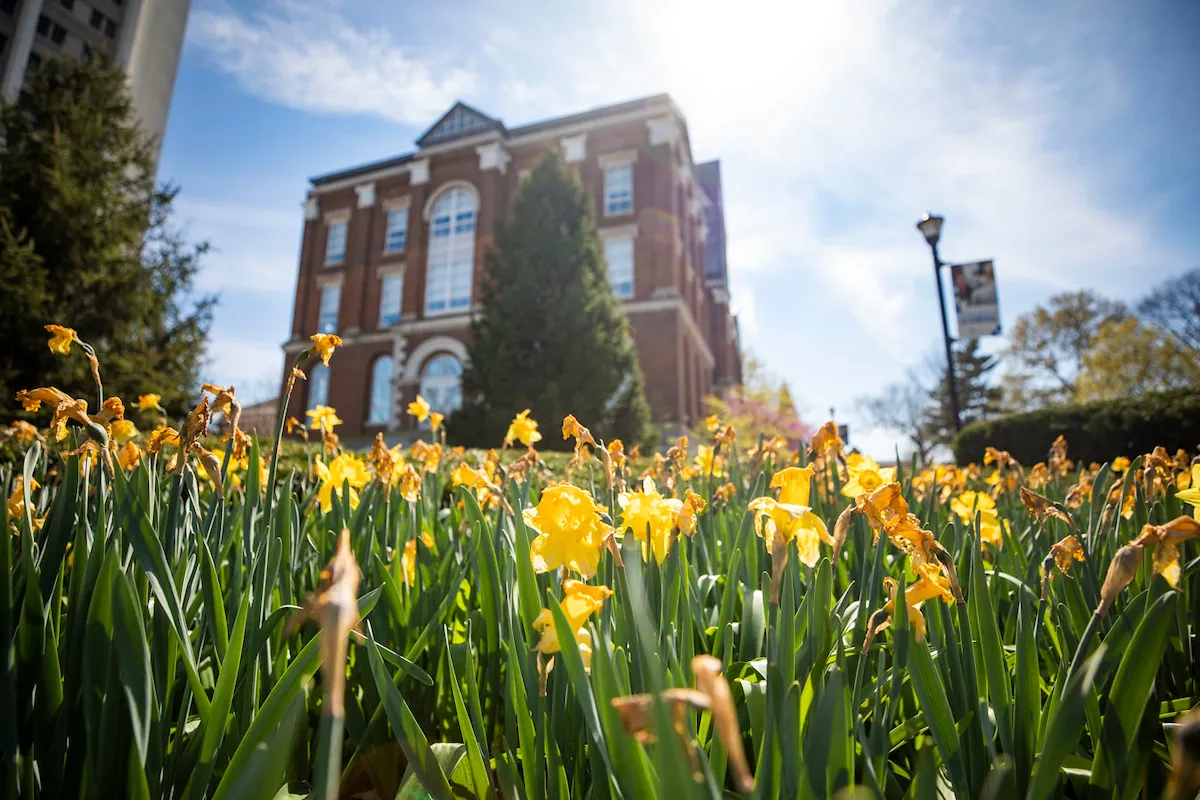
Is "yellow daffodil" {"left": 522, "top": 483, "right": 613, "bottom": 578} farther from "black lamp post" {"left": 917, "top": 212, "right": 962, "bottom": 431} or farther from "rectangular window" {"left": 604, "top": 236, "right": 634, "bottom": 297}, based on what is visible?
"rectangular window" {"left": 604, "top": 236, "right": 634, "bottom": 297}

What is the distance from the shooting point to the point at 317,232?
22812mm

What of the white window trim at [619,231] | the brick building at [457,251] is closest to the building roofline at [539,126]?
the brick building at [457,251]

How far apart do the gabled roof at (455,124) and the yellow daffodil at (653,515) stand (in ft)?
74.8

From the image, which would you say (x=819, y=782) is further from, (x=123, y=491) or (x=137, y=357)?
(x=137, y=357)

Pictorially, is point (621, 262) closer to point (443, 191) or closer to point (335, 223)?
point (443, 191)

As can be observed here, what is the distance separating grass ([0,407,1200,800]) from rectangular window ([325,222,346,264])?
78.0 feet

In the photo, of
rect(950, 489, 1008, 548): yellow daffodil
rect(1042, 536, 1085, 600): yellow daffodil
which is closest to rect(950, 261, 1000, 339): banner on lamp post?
rect(950, 489, 1008, 548): yellow daffodil

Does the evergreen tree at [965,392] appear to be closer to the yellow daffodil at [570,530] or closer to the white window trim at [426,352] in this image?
the white window trim at [426,352]

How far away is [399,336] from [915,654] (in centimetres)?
2048

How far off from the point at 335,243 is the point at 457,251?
231 inches

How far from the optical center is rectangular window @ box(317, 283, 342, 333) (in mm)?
21969

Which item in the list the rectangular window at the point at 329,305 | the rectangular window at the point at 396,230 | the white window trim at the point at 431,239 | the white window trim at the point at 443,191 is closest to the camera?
the white window trim at the point at 431,239

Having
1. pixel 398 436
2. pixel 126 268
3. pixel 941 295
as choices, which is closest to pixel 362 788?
pixel 941 295

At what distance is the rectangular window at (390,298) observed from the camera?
21125 mm
